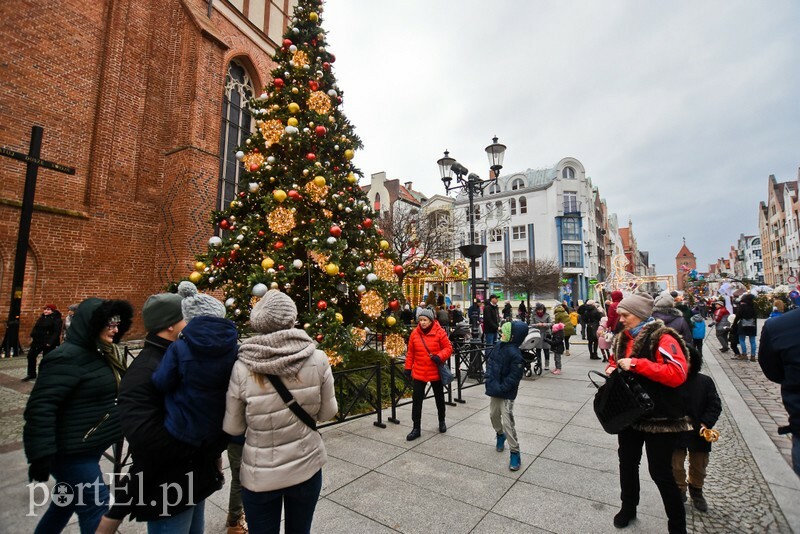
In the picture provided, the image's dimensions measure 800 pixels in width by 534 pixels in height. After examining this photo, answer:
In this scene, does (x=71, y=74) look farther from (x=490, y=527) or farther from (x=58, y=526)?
(x=490, y=527)

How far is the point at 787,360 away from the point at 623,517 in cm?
168

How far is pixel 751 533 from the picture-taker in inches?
111

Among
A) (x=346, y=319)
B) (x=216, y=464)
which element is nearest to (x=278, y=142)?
(x=346, y=319)

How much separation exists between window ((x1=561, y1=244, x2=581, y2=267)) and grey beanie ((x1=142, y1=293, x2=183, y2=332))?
39.0m

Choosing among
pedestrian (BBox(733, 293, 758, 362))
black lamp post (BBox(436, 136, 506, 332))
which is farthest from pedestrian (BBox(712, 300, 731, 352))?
black lamp post (BBox(436, 136, 506, 332))

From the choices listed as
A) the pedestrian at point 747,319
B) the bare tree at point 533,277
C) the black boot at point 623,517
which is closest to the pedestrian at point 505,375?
the black boot at point 623,517

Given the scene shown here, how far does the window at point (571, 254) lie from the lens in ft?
120

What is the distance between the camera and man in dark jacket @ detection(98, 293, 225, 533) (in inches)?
67.6

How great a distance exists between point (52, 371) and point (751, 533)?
517 cm

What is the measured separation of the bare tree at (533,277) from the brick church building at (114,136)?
2534 centimetres

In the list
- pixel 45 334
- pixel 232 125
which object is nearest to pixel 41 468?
pixel 45 334

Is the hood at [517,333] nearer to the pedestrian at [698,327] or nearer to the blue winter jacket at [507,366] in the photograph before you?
the blue winter jacket at [507,366]

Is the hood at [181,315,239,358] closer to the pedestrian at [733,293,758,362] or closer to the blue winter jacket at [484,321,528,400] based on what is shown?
the blue winter jacket at [484,321,528,400]

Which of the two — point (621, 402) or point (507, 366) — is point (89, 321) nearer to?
point (621, 402)
